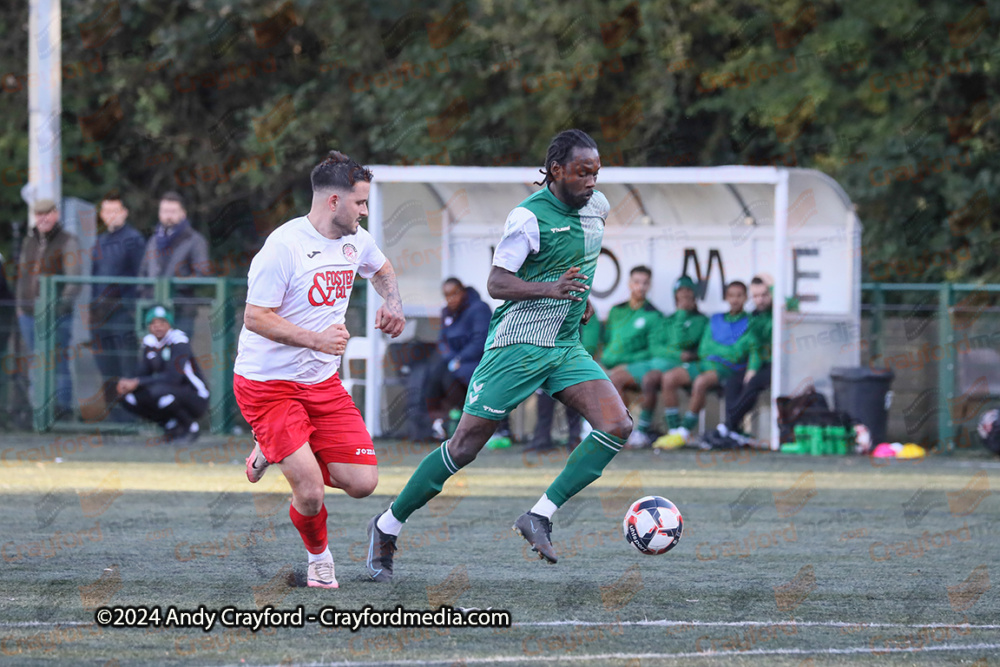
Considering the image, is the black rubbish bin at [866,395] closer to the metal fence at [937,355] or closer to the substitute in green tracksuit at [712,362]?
the metal fence at [937,355]

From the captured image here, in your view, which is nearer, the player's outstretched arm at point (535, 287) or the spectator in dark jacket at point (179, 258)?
the player's outstretched arm at point (535, 287)

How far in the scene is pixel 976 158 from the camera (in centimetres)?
1978

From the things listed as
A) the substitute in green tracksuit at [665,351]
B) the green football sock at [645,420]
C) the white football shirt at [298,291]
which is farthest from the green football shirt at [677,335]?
the white football shirt at [298,291]

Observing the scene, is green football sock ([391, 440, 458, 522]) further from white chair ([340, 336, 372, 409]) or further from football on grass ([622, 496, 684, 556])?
white chair ([340, 336, 372, 409])

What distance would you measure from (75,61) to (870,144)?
12820 millimetres

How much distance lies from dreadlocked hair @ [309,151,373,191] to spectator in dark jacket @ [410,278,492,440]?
322 inches

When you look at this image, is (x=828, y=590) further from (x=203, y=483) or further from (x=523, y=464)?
(x=523, y=464)

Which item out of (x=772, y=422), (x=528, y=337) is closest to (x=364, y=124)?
(x=772, y=422)

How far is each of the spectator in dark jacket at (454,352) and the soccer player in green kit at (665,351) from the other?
1.63 metres

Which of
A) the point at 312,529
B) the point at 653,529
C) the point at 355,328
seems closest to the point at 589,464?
the point at 653,529

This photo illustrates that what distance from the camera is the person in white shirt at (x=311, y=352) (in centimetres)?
643

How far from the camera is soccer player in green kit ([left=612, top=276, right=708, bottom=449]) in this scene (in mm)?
15188

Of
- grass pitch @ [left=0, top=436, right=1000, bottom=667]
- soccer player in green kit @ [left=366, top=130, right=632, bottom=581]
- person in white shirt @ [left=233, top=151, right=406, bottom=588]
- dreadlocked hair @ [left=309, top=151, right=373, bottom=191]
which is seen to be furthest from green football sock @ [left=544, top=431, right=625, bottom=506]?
dreadlocked hair @ [left=309, top=151, right=373, bottom=191]

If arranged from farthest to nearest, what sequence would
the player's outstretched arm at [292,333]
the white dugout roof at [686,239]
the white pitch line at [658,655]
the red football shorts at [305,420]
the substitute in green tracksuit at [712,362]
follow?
the white dugout roof at [686,239] → the substitute in green tracksuit at [712,362] → the red football shorts at [305,420] → the player's outstretched arm at [292,333] → the white pitch line at [658,655]
